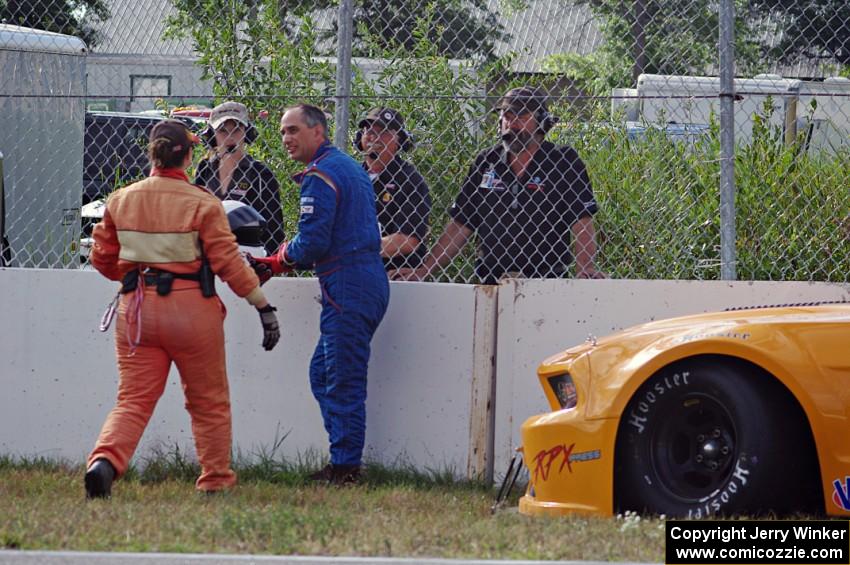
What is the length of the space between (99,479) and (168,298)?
837 millimetres

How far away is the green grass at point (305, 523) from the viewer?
4.75 meters

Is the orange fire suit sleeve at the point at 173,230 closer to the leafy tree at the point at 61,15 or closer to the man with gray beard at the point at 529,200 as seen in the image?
the man with gray beard at the point at 529,200

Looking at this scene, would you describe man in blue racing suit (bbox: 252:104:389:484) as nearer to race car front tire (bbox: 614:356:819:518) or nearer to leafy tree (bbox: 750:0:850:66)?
race car front tire (bbox: 614:356:819:518)

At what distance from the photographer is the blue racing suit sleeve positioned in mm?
6332

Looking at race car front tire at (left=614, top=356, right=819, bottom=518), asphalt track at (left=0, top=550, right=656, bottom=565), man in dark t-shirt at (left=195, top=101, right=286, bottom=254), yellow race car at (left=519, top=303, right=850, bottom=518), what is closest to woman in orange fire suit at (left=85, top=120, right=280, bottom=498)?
man in dark t-shirt at (left=195, top=101, right=286, bottom=254)

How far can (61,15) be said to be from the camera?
825 cm

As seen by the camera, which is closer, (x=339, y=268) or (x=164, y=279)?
(x=164, y=279)

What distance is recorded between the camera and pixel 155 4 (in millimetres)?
7926

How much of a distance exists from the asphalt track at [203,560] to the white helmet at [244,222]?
2225mm

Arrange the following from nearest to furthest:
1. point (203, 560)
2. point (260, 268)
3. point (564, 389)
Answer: point (203, 560), point (564, 389), point (260, 268)

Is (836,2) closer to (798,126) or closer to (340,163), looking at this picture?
(798,126)

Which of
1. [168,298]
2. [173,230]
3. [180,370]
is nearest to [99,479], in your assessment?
[180,370]

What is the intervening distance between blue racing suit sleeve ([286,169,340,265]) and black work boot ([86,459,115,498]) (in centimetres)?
131

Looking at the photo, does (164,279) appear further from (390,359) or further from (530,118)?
(530,118)
